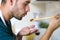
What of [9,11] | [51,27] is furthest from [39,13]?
[9,11]

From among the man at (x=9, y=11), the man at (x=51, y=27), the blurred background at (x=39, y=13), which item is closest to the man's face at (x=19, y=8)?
the man at (x=9, y=11)

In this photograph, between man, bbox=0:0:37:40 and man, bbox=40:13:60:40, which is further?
man, bbox=40:13:60:40

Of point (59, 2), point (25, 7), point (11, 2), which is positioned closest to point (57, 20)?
point (25, 7)

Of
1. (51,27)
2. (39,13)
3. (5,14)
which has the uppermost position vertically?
(5,14)

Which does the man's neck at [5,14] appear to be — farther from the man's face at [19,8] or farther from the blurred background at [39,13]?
the blurred background at [39,13]

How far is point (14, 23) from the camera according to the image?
153 cm

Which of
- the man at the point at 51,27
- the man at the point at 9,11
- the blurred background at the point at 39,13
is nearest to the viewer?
the man at the point at 9,11

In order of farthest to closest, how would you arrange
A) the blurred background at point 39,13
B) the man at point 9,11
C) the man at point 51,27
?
the blurred background at point 39,13 < the man at point 51,27 < the man at point 9,11

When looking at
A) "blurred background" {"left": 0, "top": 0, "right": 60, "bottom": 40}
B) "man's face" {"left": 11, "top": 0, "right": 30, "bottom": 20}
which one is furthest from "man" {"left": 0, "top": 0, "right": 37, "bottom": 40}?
"blurred background" {"left": 0, "top": 0, "right": 60, "bottom": 40}

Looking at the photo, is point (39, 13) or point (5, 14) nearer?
point (5, 14)

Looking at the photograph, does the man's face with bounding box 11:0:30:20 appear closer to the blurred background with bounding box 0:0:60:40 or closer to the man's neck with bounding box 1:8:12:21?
the man's neck with bounding box 1:8:12:21

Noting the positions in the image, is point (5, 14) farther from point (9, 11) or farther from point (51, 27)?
point (51, 27)

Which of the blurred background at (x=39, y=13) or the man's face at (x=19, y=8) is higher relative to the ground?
the man's face at (x=19, y=8)

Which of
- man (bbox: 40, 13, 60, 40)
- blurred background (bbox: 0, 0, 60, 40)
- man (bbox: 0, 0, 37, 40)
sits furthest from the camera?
blurred background (bbox: 0, 0, 60, 40)
